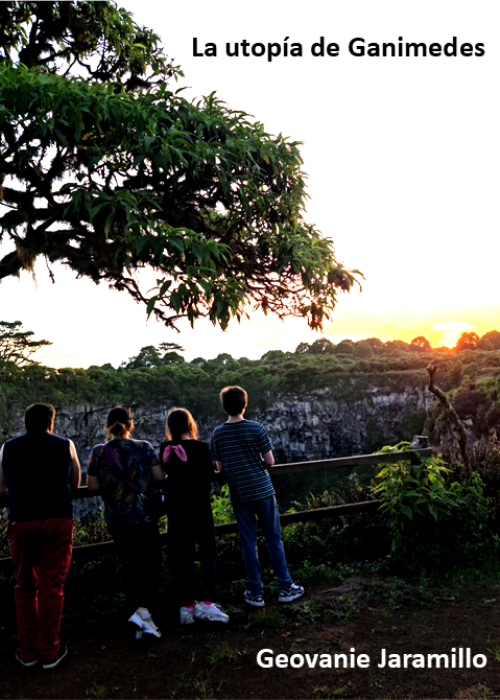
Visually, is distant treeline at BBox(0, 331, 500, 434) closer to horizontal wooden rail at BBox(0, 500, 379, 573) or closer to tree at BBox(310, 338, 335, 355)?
tree at BBox(310, 338, 335, 355)

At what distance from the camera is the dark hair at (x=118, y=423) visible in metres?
4.59

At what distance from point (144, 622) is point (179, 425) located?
5.33 feet

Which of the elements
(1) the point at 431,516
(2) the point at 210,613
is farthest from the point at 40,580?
(1) the point at 431,516

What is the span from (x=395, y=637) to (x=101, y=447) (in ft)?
9.48

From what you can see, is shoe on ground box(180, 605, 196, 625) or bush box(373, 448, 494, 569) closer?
shoe on ground box(180, 605, 196, 625)

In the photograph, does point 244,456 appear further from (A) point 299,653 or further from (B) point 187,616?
(A) point 299,653

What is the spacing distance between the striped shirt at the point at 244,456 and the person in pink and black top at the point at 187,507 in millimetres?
238

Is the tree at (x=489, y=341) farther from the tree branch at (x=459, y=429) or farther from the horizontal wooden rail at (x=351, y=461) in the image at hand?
the horizontal wooden rail at (x=351, y=461)

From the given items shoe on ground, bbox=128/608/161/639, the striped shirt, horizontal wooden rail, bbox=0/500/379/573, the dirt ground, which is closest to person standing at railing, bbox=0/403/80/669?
the dirt ground

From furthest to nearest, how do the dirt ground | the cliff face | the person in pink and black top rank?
the cliff face
the person in pink and black top
the dirt ground

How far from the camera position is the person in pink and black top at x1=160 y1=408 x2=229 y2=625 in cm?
475

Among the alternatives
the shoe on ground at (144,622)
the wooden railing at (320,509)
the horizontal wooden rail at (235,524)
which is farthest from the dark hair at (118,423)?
the shoe on ground at (144,622)

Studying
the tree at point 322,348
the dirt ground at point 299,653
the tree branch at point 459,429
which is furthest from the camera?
the tree at point 322,348

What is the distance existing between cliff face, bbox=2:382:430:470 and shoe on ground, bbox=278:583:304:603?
161 feet
